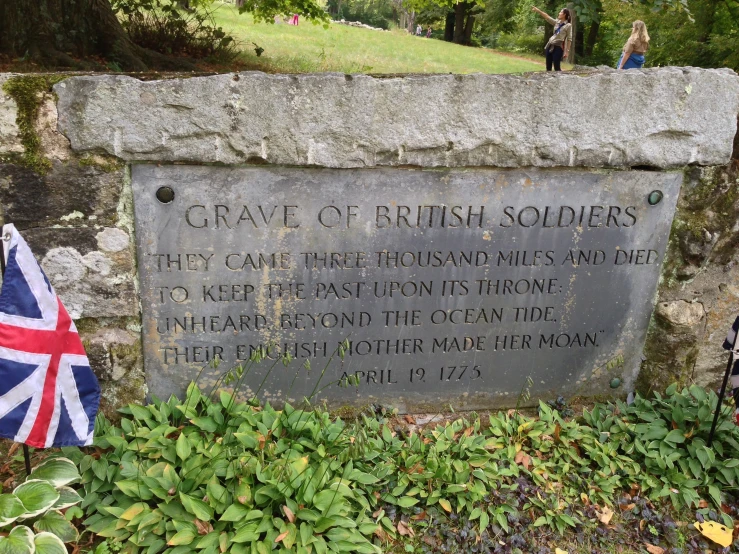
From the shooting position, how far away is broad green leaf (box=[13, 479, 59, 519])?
81.7 inches

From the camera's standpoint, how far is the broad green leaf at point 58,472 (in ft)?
7.38

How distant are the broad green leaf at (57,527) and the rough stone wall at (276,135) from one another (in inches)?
26.2

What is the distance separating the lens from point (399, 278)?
287 cm

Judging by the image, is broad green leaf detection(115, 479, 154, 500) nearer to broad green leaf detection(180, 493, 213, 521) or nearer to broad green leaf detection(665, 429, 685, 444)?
broad green leaf detection(180, 493, 213, 521)

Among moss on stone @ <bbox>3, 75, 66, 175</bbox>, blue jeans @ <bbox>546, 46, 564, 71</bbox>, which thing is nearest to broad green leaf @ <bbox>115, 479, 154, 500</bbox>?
moss on stone @ <bbox>3, 75, 66, 175</bbox>

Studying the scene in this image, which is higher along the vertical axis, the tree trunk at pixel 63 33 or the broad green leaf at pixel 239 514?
the tree trunk at pixel 63 33

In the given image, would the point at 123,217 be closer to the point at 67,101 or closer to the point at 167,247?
the point at 167,247

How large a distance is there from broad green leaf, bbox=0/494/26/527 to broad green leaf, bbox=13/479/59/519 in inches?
1.0

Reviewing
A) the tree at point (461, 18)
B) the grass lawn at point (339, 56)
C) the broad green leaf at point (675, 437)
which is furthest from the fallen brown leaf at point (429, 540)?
the tree at point (461, 18)

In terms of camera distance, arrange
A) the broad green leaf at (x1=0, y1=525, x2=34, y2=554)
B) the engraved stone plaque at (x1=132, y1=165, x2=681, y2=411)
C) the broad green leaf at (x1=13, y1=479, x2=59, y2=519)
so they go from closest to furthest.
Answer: the broad green leaf at (x1=0, y1=525, x2=34, y2=554) → the broad green leaf at (x1=13, y1=479, x2=59, y2=519) → the engraved stone plaque at (x1=132, y1=165, x2=681, y2=411)

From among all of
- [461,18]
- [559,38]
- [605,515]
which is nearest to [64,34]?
[605,515]

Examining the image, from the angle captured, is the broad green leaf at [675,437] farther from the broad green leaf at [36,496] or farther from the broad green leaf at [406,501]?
the broad green leaf at [36,496]

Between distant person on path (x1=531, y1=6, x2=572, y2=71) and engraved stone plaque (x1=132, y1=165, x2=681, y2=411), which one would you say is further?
distant person on path (x1=531, y1=6, x2=572, y2=71)

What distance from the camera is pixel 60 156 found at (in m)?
2.38
